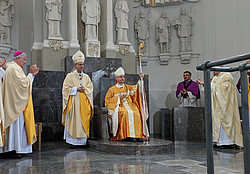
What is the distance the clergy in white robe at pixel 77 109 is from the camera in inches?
273

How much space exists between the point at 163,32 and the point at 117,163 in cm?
693

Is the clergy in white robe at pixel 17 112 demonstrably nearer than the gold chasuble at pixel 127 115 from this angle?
Yes

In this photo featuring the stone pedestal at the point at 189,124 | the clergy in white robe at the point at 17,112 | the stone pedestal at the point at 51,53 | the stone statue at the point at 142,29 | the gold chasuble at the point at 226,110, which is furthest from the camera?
the stone statue at the point at 142,29

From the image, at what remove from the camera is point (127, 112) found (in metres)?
6.81

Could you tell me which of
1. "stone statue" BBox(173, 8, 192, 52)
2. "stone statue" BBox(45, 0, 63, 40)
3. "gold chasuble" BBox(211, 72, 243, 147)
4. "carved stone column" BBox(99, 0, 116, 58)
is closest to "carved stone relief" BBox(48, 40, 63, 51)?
A: "stone statue" BBox(45, 0, 63, 40)

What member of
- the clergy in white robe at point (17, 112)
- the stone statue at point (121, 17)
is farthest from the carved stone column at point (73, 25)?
the clergy in white robe at point (17, 112)

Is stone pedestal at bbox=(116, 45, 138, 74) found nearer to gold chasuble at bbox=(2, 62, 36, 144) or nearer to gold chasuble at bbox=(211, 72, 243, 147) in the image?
gold chasuble at bbox=(211, 72, 243, 147)

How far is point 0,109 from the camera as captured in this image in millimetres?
5234

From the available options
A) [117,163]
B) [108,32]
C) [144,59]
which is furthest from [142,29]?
[117,163]

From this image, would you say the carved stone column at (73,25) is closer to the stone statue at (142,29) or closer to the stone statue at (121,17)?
the stone statue at (121,17)

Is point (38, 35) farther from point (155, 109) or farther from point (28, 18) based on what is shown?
point (155, 109)

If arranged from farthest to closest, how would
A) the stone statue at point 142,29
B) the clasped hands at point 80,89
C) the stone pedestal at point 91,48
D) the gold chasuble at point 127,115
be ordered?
the stone statue at point 142,29 < the stone pedestal at point 91,48 < the clasped hands at point 80,89 < the gold chasuble at point 127,115

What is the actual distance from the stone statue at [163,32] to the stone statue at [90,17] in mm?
2487

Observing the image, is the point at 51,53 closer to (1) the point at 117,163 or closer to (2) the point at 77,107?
(2) the point at 77,107
